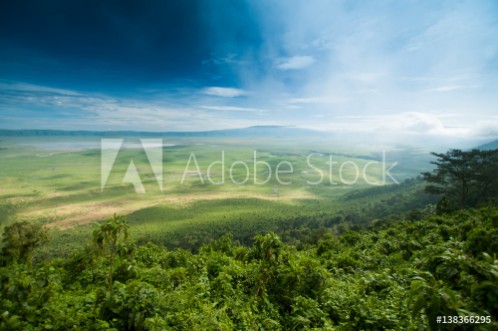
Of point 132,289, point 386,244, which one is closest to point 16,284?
point 132,289

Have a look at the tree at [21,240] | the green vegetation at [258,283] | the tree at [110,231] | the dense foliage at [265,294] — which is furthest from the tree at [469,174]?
the tree at [21,240]

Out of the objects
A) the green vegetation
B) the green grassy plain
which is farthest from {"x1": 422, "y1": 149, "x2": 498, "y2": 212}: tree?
the green grassy plain

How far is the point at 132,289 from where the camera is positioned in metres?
6.26

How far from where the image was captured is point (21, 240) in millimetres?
19281

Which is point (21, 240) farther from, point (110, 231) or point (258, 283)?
point (258, 283)

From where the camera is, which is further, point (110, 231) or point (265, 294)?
point (265, 294)

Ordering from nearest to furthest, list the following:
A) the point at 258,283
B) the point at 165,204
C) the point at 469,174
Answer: the point at 258,283 → the point at 469,174 → the point at 165,204

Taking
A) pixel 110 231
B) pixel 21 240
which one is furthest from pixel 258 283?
pixel 21 240

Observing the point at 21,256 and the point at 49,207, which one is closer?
the point at 21,256

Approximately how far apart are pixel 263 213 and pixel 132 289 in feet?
353

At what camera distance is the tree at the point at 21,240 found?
1858 cm

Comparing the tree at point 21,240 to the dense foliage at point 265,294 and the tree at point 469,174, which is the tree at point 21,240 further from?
the tree at point 469,174

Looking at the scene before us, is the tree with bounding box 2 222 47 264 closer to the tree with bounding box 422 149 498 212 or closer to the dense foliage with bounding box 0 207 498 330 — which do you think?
the dense foliage with bounding box 0 207 498 330

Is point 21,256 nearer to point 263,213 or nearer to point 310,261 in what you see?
point 310,261
